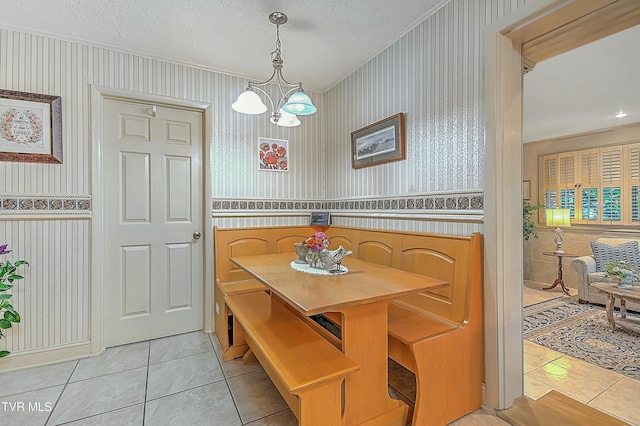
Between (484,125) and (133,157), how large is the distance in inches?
109

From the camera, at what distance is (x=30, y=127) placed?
7.30 ft

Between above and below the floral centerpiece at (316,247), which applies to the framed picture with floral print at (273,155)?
above

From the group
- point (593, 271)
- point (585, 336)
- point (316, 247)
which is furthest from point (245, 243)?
point (593, 271)

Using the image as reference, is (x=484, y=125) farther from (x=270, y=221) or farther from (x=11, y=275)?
(x=11, y=275)

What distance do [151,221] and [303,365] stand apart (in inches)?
80.8

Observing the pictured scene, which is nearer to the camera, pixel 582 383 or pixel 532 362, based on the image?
pixel 582 383

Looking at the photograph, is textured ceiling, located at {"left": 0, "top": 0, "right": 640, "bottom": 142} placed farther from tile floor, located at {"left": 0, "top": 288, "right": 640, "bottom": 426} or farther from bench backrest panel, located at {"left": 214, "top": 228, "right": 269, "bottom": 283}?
tile floor, located at {"left": 0, "top": 288, "right": 640, "bottom": 426}

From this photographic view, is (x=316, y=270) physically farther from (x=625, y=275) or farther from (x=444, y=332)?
(x=625, y=275)

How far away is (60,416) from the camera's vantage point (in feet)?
5.48

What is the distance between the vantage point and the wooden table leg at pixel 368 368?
55.9 inches

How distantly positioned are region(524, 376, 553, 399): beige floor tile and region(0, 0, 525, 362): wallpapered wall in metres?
1.09

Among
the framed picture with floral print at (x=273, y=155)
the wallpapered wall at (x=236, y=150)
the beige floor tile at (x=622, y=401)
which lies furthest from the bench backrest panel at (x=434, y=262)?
the framed picture with floral print at (x=273, y=155)

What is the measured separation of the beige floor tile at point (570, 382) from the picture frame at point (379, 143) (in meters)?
1.86

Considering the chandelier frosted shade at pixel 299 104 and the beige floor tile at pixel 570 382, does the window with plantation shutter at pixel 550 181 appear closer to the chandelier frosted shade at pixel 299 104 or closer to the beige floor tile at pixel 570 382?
the beige floor tile at pixel 570 382
